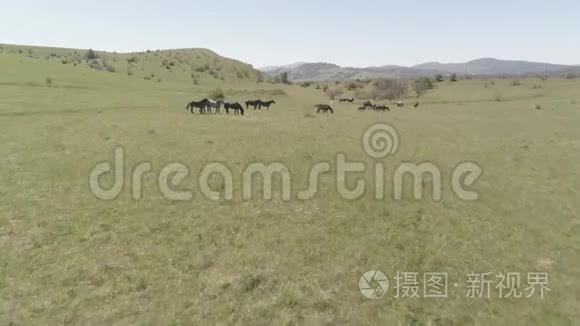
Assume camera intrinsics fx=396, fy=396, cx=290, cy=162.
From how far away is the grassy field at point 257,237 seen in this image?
31.4ft

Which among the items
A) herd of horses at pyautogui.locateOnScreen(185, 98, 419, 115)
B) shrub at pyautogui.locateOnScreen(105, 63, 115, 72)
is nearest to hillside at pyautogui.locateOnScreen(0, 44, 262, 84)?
shrub at pyautogui.locateOnScreen(105, 63, 115, 72)

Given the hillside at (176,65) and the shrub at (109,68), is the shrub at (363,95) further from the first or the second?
the shrub at (109,68)

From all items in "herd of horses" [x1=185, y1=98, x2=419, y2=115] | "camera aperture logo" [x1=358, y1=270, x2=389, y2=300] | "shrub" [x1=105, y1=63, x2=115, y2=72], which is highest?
"shrub" [x1=105, y1=63, x2=115, y2=72]

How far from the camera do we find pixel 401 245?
42.3 ft

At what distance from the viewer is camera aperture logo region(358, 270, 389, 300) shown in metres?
10.4

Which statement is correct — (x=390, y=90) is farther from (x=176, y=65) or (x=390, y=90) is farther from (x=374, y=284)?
(x=374, y=284)

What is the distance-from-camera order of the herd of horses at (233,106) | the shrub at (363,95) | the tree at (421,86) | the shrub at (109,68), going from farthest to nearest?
the shrub at (109,68) → the tree at (421,86) → the shrub at (363,95) → the herd of horses at (233,106)

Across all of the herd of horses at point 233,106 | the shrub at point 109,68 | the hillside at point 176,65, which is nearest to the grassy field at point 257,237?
the herd of horses at point 233,106

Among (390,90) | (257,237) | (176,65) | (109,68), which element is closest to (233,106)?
(257,237)
